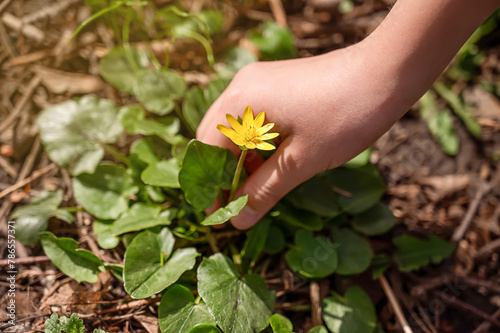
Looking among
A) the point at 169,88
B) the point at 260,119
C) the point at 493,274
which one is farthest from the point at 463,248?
the point at 169,88

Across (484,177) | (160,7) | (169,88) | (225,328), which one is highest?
(160,7)

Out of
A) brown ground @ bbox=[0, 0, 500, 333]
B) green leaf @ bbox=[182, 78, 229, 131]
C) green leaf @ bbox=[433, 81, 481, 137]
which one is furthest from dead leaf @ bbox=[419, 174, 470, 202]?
green leaf @ bbox=[182, 78, 229, 131]

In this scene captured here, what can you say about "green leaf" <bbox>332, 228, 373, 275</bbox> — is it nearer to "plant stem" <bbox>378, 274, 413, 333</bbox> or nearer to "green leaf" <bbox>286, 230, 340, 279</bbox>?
"green leaf" <bbox>286, 230, 340, 279</bbox>

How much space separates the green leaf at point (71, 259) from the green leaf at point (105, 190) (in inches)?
6.6

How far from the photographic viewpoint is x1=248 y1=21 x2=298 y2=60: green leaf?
189 cm

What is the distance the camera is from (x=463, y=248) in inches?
68.8

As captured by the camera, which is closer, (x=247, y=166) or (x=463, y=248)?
(x=247, y=166)

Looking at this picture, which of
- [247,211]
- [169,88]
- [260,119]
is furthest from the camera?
[169,88]

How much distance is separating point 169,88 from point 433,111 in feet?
4.43

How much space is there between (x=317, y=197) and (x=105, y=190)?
0.83m

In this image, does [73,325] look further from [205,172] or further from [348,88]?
[348,88]

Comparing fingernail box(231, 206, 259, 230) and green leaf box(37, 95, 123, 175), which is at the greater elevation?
A: green leaf box(37, 95, 123, 175)

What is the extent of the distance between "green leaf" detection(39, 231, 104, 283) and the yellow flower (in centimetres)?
64

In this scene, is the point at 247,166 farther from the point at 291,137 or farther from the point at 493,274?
the point at 493,274
